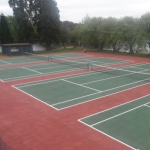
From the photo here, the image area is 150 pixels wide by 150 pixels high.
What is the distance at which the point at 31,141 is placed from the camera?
8.22 meters

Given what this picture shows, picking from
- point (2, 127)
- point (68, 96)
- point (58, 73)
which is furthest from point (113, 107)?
point (58, 73)

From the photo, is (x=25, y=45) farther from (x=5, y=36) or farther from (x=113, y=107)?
(x=113, y=107)

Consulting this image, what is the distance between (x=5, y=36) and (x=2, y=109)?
3209cm

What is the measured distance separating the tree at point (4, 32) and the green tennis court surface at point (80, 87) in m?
26.3

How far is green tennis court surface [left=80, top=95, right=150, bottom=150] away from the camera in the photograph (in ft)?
26.7

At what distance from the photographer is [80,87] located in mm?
15641

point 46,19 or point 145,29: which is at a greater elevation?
point 46,19

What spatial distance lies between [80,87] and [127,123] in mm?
6533

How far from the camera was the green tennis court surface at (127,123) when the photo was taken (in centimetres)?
814

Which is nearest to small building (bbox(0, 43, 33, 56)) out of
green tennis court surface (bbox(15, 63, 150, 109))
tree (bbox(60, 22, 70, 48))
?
tree (bbox(60, 22, 70, 48))

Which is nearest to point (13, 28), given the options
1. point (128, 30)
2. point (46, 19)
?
point (46, 19)

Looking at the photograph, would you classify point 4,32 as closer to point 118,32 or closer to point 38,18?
point 38,18

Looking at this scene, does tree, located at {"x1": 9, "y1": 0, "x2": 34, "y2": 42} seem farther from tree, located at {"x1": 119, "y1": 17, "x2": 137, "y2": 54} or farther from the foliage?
tree, located at {"x1": 119, "y1": 17, "x2": 137, "y2": 54}

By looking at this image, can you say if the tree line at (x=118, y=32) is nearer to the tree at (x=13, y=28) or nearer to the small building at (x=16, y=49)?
the small building at (x=16, y=49)
